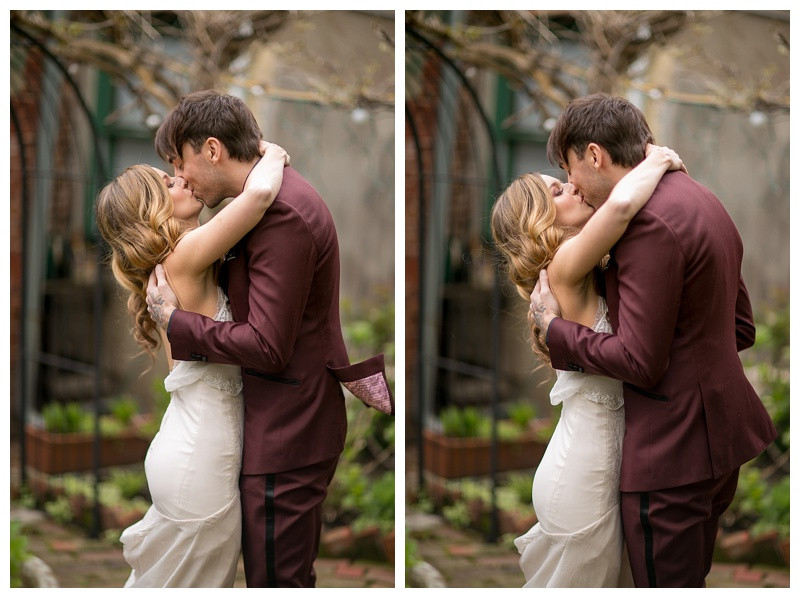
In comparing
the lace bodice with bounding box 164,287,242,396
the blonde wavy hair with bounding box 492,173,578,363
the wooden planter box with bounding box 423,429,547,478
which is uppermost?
the blonde wavy hair with bounding box 492,173,578,363

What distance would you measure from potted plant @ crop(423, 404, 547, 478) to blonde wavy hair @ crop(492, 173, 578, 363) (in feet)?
5.25

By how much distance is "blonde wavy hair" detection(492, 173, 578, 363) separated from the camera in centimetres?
268

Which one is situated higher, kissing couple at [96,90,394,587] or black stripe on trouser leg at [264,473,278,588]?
A: kissing couple at [96,90,394,587]

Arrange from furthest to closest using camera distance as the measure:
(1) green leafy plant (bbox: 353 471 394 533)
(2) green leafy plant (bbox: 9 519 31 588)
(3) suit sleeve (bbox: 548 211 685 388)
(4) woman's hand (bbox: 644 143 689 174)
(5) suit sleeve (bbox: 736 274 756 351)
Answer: (1) green leafy plant (bbox: 353 471 394 533)
(2) green leafy plant (bbox: 9 519 31 588)
(5) suit sleeve (bbox: 736 274 756 351)
(4) woman's hand (bbox: 644 143 689 174)
(3) suit sleeve (bbox: 548 211 685 388)

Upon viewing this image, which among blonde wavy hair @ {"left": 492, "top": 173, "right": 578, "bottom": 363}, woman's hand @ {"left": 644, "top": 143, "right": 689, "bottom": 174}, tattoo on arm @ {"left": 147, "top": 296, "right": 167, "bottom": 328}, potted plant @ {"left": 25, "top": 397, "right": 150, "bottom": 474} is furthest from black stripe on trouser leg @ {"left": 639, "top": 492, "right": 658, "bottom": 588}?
potted plant @ {"left": 25, "top": 397, "right": 150, "bottom": 474}

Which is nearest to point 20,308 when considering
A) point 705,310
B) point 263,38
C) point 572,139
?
point 263,38

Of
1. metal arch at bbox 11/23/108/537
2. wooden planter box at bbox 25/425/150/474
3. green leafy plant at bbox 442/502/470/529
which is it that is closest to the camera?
metal arch at bbox 11/23/108/537

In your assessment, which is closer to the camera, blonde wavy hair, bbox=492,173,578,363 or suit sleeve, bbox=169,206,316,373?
suit sleeve, bbox=169,206,316,373

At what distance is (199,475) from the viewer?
2678 mm

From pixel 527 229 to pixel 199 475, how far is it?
3.92ft

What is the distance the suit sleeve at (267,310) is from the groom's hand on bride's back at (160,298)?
0.06 m

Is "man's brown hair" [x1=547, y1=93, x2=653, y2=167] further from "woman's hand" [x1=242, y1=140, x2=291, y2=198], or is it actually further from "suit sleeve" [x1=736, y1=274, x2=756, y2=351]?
"woman's hand" [x1=242, y1=140, x2=291, y2=198]

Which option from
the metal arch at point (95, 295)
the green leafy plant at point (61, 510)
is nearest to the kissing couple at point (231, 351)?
the metal arch at point (95, 295)
